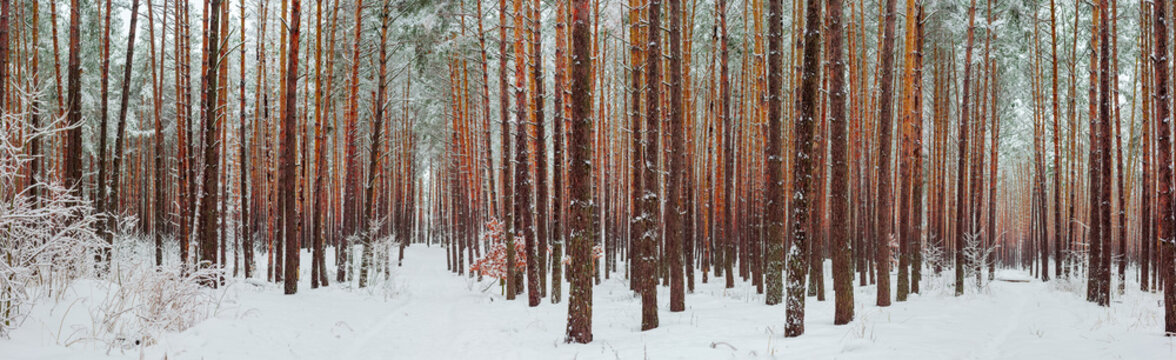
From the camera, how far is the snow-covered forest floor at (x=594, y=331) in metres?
5.79

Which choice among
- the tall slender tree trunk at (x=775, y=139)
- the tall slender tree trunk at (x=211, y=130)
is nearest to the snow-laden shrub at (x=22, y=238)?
the tall slender tree trunk at (x=211, y=130)

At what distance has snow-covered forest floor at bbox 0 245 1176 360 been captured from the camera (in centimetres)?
579

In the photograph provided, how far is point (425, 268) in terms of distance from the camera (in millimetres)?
22438

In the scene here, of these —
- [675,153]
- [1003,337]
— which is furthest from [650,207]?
[1003,337]

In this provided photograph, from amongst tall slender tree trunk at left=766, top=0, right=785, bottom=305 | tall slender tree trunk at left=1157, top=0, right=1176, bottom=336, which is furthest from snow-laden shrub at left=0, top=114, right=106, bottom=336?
tall slender tree trunk at left=1157, top=0, right=1176, bottom=336

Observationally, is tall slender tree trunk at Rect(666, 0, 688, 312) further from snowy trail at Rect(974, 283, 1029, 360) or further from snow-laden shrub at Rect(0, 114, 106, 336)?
snow-laden shrub at Rect(0, 114, 106, 336)

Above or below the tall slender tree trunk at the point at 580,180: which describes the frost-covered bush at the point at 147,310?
below

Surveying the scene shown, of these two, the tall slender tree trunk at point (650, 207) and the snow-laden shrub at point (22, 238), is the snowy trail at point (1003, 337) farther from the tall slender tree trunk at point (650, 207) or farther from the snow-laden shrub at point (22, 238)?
the snow-laden shrub at point (22, 238)

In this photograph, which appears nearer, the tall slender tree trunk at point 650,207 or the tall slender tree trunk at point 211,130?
the tall slender tree trunk at point 650,207

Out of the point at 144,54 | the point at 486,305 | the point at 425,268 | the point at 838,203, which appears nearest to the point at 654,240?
the point at 838,203

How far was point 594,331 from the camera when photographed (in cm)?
807

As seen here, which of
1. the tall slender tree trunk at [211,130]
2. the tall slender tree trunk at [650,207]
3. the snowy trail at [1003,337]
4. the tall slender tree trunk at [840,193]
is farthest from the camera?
the tall slender tree trunk at [211,130]

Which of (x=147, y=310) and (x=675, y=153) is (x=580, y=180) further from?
(x=147, y=310)

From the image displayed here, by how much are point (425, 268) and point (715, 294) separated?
41.3 feet
